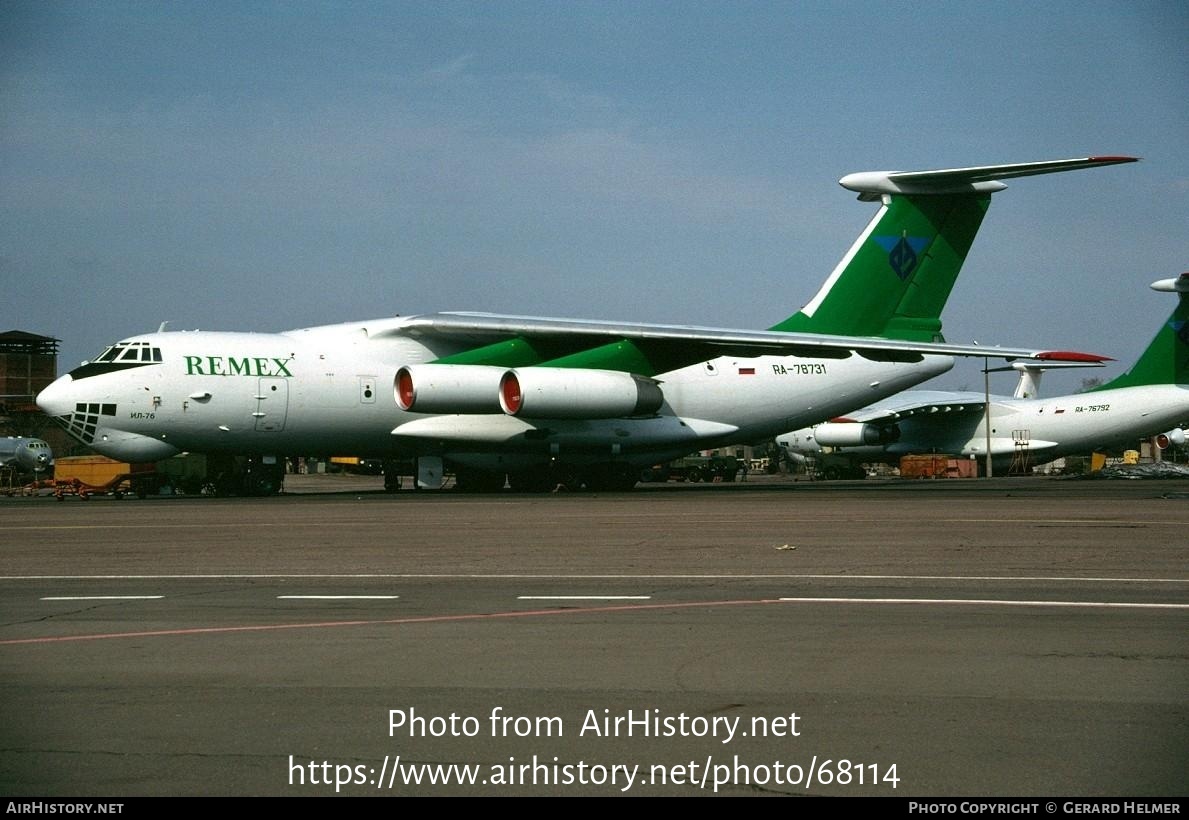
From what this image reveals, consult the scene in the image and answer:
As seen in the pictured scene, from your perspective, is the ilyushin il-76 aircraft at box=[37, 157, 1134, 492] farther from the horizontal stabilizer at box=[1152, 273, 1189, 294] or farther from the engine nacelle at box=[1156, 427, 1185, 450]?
the engine nacelle at box=[1156, 427, 1185, 450]

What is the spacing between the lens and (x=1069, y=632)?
23.5 feet

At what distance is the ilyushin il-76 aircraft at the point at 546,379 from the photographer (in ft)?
78.3

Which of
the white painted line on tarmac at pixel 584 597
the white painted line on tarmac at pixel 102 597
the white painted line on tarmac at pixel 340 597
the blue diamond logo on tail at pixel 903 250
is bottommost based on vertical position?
the white painted line on tarmac at pixel 584 597

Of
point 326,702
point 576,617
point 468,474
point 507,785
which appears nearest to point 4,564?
point 576,617

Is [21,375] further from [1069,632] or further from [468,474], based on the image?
A: [1069,632]

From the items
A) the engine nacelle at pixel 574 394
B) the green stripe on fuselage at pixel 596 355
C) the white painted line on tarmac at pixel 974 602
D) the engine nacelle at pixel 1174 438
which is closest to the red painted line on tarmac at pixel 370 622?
the white painted line on tarmac at pixel 974 602

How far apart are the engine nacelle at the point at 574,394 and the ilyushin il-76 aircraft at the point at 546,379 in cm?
4

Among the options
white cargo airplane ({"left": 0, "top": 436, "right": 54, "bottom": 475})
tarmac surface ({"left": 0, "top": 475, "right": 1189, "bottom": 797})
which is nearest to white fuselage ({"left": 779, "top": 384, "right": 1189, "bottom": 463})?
white cargo airplane ({"left": 0, "top": 436, "right": 54, "bottom": 475})

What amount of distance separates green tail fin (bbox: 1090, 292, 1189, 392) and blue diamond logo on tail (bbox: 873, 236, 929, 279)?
1521 centimetres

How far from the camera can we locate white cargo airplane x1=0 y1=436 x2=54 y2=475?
152 feet

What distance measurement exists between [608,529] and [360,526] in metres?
3.27

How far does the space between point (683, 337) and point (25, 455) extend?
3145 cm

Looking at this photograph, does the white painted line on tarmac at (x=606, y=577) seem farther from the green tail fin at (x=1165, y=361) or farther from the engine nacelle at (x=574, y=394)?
the green tail fin at (x=1165, y=361)

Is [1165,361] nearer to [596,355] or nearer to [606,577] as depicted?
[596,355]
